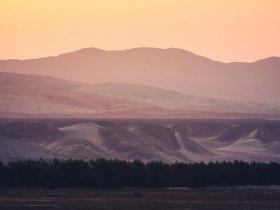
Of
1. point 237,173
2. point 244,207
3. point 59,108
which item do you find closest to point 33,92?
point 59,108

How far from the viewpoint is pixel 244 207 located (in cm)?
4312

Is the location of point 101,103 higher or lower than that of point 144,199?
higher

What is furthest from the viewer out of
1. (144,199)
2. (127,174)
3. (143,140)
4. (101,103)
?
(101,103)

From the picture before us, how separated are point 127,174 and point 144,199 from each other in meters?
11.0

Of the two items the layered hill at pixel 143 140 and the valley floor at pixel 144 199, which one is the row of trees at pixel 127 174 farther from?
the layered hill at pixel 143 140

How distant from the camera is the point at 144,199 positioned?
48.2 metres


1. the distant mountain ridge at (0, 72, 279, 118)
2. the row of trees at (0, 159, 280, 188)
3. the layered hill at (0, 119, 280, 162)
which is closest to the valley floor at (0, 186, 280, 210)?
the row of trees at (0, 159, 280, 188)

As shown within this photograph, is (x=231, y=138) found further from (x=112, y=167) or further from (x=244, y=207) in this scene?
(x=244, y=207)

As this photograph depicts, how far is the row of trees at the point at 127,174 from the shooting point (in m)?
56.9

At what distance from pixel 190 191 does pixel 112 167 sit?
4.69 metres

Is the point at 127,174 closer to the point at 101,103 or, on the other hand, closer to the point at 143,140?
the point at 143,140

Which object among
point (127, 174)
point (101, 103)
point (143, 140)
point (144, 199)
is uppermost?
point (101, 103)

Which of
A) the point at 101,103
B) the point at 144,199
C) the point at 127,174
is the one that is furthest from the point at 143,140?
the point at 144,199

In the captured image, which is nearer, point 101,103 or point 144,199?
point 144,199
